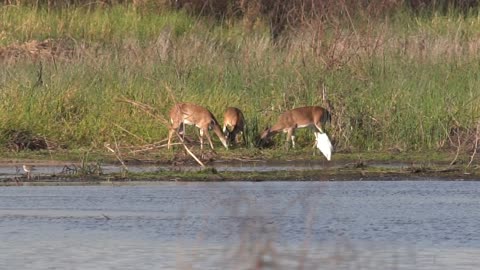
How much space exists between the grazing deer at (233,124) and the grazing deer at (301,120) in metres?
0.40

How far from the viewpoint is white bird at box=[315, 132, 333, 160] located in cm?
1683

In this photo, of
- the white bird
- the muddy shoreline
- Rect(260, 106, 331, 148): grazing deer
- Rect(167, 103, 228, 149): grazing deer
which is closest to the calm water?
the muddy shoreline

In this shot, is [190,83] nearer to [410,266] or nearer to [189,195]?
[189,195]

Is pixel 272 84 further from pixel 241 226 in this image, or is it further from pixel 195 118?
pixel 241 226

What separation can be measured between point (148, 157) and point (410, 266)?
835 centimetres

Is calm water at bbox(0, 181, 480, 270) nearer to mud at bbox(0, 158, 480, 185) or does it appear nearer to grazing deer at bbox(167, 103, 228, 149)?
mud at bbox(0, 158, 480, 185)

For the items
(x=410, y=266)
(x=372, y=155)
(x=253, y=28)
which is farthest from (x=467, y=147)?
(x=253, y=28)

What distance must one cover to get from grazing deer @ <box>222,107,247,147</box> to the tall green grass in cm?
46

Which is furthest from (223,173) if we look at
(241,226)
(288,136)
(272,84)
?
(272,84)

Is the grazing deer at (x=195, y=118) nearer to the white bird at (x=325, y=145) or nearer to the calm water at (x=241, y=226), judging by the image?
the white bird at (x=325, y=145)

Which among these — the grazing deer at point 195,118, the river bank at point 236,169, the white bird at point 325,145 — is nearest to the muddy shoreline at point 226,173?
the river bank at point 236,169

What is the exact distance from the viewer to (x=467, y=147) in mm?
17266

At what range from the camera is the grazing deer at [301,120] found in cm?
1775

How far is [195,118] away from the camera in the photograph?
18.2 m
